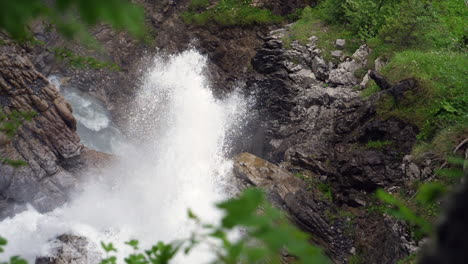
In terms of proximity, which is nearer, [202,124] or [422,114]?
[422,114]

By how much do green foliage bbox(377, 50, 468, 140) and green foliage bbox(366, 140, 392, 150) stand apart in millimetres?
784

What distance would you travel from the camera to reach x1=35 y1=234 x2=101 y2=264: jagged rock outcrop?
10.1 meters

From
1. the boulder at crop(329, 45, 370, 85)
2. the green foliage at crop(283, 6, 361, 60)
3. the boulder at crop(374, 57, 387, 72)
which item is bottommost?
the boulder at crop(374, 57, 387, 72)

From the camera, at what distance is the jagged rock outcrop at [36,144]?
11.5 meters

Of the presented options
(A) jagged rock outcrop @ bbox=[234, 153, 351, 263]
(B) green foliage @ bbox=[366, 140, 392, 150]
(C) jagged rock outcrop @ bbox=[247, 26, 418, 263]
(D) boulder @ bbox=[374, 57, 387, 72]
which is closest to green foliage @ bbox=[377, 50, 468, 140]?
(C) jagged rock outcrop @ bbox=[247, 26, 418, 263]

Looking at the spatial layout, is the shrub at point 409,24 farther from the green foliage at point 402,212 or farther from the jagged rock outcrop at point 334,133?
the green foliage at point 402,212

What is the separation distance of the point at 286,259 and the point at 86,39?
826 centimetres

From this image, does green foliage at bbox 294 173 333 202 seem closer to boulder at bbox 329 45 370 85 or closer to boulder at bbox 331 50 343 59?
boulder at bbox 329 45 370 85

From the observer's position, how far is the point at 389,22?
12.9 m

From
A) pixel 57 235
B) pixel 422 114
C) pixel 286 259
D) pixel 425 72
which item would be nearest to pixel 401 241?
pixel 286 259

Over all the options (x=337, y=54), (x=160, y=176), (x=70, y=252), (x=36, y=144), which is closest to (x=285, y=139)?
(x=337, y=54)

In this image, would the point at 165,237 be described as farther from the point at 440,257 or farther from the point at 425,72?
the point at 440,257

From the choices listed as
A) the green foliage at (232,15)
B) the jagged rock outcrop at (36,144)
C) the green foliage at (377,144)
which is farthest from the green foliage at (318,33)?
the jagged rock outcrop at (36,144)

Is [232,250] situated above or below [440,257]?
above
